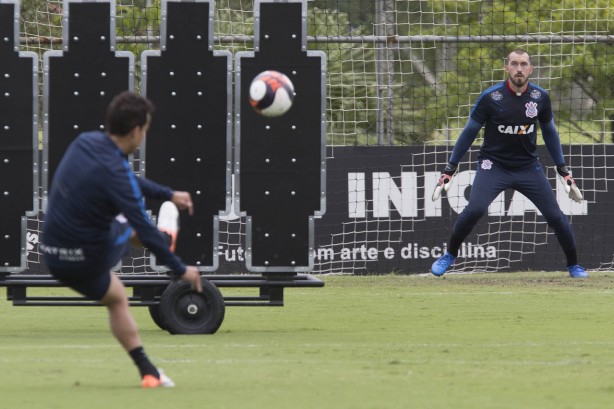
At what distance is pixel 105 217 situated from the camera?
784cm

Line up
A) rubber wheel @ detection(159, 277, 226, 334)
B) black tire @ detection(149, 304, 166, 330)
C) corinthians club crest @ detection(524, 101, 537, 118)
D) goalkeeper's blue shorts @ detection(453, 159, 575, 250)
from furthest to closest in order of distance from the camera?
goalkeeper's blue shorts @ detection(453, 159, 575, 250) → corinthians club crest @ detection(524, 101, 537, 118) → black tire @ detection(149, 304, 166, 330) → rubber wheel @ detection(159, 277, 226, 334)

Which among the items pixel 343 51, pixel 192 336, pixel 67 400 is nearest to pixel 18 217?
pixel 192 336

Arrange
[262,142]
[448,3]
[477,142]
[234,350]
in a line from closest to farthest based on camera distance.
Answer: [234,350]
[262,142]
[477,142]
[448,3]

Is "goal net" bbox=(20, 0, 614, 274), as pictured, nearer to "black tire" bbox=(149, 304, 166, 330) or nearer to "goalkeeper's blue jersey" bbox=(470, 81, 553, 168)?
"goalkeeper's blue jersey" bbox=(470, 81, 553, 168)

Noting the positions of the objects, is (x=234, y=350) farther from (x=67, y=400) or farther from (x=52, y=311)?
(x=52, y=311)

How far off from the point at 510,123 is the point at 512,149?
0.30 metres

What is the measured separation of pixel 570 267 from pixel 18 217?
5.77m

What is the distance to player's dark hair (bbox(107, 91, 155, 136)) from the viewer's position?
25.3 ft

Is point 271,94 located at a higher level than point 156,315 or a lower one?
higher

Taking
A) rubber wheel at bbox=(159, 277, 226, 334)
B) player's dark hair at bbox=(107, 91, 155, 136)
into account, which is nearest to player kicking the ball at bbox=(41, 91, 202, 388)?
player's dark hair at bbox=(107, 91, 155, 136)

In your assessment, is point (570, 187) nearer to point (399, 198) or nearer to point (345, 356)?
point (345, 356)

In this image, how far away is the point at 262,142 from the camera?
12266 millimetres

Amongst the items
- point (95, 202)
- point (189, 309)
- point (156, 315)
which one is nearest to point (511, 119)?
point (189, 309)

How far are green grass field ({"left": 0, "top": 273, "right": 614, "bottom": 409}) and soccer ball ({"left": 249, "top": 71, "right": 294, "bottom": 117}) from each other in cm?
203
